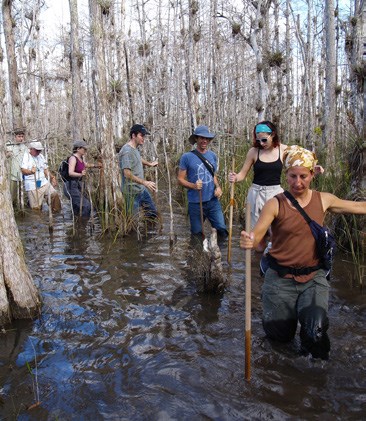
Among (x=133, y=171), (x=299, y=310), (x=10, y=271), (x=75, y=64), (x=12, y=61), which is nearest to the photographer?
(x=299, y=310)

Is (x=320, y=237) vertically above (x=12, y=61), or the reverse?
(x=12, y=61)

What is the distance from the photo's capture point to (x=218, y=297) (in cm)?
480

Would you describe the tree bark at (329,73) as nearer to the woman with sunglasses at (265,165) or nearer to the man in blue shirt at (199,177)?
the man in blue shirt at (199,177)

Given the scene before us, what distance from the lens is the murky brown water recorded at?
284 cm

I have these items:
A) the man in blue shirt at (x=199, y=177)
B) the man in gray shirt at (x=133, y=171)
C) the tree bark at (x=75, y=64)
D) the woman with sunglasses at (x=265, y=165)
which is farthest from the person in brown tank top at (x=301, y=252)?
the tree bark at (x=75, y=64)

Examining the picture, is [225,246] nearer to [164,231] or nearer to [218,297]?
[164,231]

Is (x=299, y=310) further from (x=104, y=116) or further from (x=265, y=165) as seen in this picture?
(x=104, y=116)

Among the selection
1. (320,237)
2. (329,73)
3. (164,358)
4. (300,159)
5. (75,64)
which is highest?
(75,64)

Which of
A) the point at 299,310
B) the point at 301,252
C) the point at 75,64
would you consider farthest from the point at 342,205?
the point at 75,64

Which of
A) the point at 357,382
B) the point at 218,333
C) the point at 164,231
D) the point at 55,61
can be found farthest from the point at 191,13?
the point at 55,61

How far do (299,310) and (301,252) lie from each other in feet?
1.51

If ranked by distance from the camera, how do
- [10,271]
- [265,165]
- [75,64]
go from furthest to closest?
[75,64] → [265,165] → [10,271]

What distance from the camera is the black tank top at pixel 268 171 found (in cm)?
515

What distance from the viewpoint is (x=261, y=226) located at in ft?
10.3
